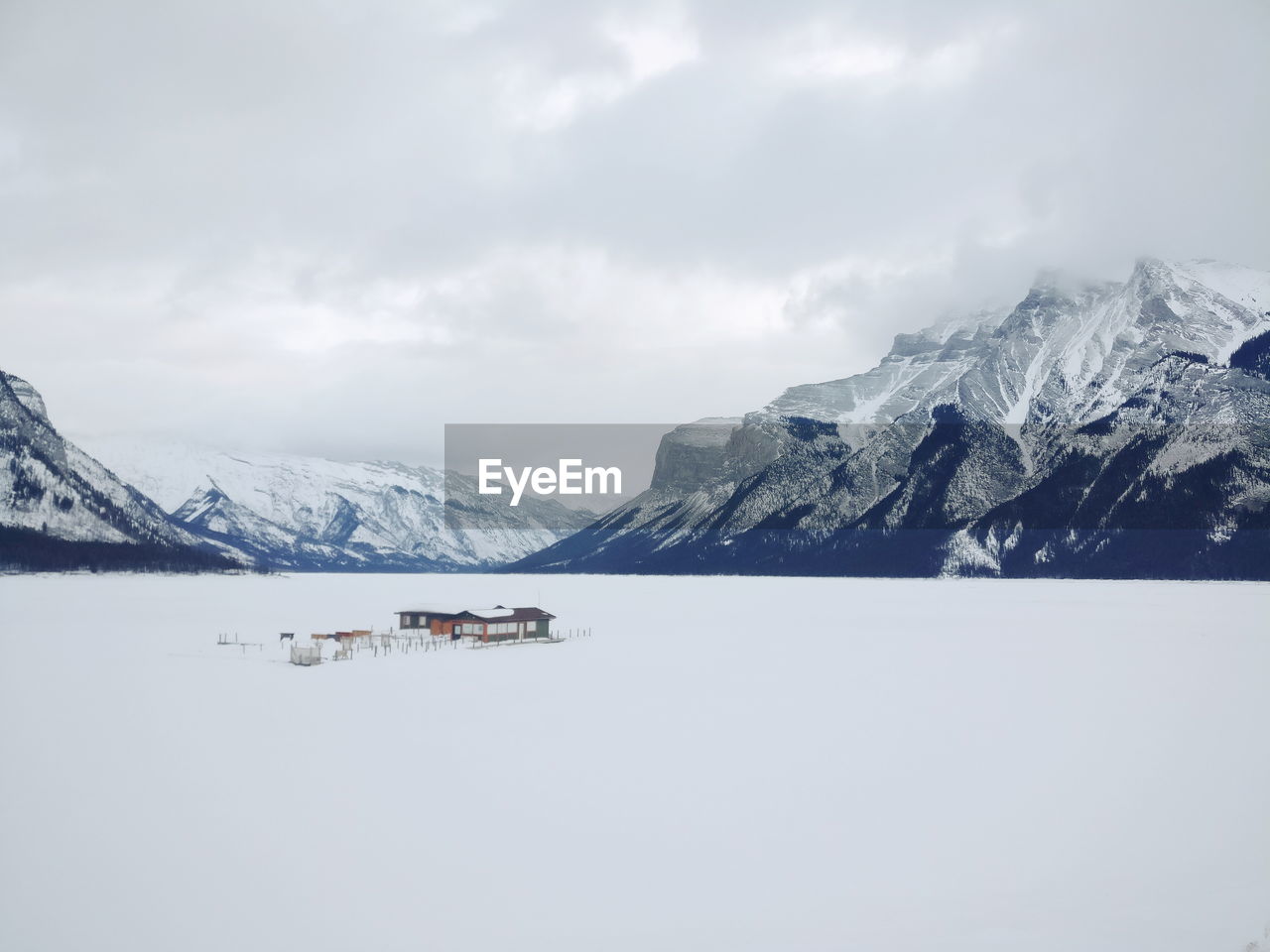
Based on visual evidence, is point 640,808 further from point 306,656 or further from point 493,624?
point 493,624

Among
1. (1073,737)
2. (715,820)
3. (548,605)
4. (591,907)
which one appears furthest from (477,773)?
(548,605)

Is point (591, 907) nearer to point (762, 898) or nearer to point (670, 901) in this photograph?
point (670, 901)

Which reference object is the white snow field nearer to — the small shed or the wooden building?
the small shed

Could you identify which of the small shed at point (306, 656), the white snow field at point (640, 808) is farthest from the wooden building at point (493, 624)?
the white snow field at point (640, 808)

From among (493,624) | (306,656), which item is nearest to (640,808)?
(306,656)

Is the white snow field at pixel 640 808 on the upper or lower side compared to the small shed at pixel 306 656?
upper

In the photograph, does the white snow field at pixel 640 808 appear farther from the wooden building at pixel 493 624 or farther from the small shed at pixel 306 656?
the wooden building at pixel 493 624

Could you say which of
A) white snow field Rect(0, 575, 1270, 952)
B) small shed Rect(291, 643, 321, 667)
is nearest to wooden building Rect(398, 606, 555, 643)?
small shed Rect(291, 643, 321, 667)
